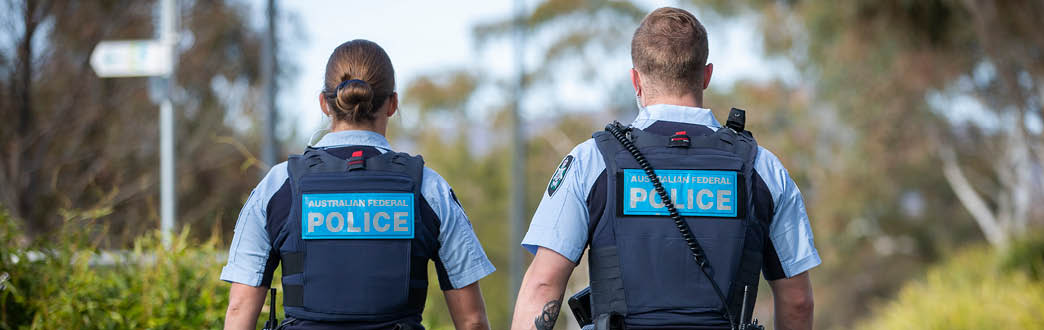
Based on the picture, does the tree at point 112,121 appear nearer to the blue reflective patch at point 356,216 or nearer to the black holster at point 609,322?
the blue reflective patch at point 356,216

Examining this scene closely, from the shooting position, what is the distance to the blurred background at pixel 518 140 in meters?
4.89

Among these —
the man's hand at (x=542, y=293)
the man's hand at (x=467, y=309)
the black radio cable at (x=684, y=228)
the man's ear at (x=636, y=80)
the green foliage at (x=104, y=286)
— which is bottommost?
the green foliage at (x=104, y=286)

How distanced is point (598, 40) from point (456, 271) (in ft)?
109

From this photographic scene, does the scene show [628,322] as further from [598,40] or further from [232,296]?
[598,40]

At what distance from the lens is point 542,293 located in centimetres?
268

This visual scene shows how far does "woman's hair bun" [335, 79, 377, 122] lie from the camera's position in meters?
2.87

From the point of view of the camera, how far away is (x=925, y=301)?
36.5 feet

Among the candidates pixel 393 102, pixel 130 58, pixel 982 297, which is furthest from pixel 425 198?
pixel 982 297

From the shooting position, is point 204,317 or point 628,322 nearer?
point 628,322

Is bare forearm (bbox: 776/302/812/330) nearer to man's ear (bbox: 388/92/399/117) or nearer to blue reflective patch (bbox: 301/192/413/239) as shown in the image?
blue reflective patch (bbox: 301/192/413/239)

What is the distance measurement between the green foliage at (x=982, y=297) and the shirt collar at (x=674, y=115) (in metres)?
7.08

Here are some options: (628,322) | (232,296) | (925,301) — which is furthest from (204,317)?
(925,301)

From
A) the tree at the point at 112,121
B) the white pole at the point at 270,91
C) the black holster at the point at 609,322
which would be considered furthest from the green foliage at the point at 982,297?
the black holster at the point at 609,322

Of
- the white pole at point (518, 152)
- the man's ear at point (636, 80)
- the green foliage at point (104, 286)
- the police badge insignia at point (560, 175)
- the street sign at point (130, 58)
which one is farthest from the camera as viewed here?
the white pole at point (518, 152)
